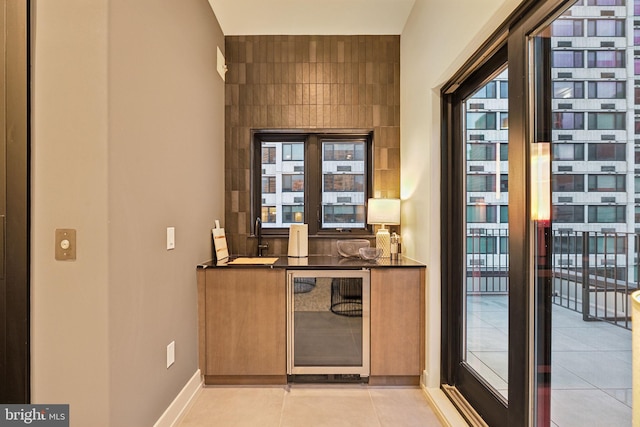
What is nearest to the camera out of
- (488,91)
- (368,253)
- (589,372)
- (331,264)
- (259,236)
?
(589,372)

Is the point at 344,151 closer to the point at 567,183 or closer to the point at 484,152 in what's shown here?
the point at 484,152

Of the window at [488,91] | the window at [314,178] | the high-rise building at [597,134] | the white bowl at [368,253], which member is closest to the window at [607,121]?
the high-rise building at [597,134]

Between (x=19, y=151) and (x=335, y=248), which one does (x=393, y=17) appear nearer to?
(x=335, y=248)

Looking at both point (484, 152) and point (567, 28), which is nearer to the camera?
point (567, 28)

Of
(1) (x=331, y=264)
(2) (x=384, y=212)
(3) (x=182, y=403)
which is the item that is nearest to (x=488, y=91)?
(2) (x=384, y=212)

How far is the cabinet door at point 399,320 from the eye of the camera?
2385mm

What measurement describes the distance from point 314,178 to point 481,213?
161 centimetres

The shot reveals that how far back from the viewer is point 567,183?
1241 millimetres

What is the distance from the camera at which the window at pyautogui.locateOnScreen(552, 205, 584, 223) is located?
1193mm

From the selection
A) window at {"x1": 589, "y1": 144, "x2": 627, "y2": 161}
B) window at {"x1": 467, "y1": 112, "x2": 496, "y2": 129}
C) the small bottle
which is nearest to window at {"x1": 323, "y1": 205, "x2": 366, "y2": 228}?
the small bottle

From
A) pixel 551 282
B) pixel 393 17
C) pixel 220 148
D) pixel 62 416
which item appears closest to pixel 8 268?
pixel 62 416

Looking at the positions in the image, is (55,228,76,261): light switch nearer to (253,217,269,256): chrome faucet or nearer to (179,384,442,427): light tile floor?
(179,384,442,427): light tile floor

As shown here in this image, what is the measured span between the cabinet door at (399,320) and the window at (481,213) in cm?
55

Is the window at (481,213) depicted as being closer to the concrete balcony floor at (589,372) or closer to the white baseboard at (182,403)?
the concrete balcony floor at (589,372)
